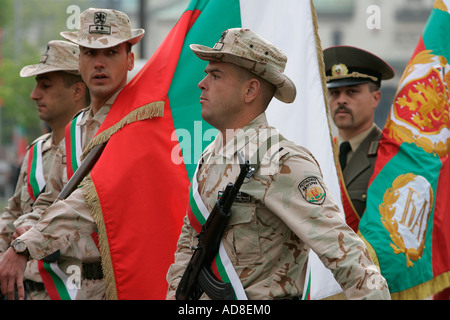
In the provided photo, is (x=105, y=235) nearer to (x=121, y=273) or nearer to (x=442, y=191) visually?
(x=121, y=273)

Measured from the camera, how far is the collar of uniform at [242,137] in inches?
124

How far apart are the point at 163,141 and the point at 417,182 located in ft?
6.14

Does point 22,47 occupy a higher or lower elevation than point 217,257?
lower

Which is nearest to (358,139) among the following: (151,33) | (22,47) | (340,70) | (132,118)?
(340,70)

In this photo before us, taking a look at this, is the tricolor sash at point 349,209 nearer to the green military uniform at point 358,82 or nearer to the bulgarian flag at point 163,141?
the green military uniform at point 358,82

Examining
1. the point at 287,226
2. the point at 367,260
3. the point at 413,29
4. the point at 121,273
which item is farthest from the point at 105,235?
the point at 413,29

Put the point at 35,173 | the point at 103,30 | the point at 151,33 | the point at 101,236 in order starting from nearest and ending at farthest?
the point at 101,236, the point at 103,30, the point at 35,173, the point at 151,33

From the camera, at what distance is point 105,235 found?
4.09 m

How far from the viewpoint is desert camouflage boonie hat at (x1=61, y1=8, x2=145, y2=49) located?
171 inches

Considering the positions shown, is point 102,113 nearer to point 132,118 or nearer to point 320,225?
point 132,118

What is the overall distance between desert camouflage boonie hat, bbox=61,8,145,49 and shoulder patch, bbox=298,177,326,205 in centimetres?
189

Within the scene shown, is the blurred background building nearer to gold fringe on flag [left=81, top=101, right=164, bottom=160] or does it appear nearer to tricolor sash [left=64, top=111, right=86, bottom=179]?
tricolor sash [left=64, top=111, right=86, bottom=179]

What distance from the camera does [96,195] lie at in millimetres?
4039

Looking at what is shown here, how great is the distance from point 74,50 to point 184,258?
2.49 meters
